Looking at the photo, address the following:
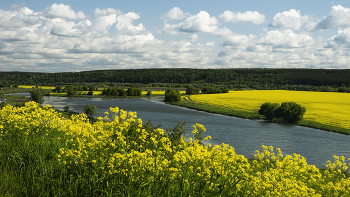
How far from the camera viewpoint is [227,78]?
Answer: 15700 centimetres

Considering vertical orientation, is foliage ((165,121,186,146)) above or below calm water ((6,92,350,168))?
above

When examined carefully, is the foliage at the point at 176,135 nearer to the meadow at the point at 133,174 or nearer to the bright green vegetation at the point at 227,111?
the meadow at the point at 133,174

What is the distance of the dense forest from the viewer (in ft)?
380

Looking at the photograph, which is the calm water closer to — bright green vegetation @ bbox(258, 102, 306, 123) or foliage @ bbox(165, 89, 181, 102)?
bright green vegetation @ bbox(258, 102, 306, 123)

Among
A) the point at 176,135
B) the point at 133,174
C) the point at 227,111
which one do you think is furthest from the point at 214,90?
the point at 133,174

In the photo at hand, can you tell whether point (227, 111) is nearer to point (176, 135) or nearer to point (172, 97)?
point (172, 97)

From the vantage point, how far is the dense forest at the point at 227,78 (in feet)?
380

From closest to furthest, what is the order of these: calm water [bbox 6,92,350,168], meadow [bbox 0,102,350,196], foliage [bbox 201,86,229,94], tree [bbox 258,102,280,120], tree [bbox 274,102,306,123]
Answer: meadow [bbox 0,102,350,196], calm water [bbox 6,92,350,168], tree [bbox 274,102,306,123], tree [bbox 258,102,280,120], foliage [bbox 201,86,229,94]

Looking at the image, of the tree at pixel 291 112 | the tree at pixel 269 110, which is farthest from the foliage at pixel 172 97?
the tree at pixel 291 112

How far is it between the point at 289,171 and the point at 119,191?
12.7 feet

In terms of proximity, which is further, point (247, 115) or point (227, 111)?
point (227, 111)

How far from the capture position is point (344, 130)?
36.9m

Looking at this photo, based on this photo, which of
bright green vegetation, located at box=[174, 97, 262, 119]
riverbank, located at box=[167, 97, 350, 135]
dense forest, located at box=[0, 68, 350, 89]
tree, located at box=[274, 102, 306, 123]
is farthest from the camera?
dense forest, located at box=[0, 68, 350, 89]

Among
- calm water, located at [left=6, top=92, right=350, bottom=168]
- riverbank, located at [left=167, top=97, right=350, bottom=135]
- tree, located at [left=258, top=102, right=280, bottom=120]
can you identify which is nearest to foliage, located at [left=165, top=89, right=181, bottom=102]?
riverbank, located at [left=167, top=97, right=350, bottom=135]
